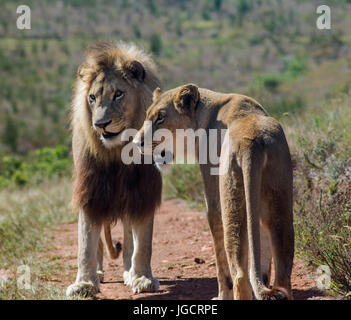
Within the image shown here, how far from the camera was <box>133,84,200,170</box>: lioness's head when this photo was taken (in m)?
4.81

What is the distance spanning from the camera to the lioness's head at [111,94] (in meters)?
5.79

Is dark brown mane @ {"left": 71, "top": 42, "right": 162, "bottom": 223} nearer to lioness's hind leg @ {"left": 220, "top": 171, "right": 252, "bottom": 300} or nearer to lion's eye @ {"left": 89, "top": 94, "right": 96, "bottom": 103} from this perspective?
lion's eye @ {"left": 89, "top": 94, "right": 96, "bottom": 103}

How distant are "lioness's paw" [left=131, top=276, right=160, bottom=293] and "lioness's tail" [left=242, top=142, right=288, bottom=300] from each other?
2204mm

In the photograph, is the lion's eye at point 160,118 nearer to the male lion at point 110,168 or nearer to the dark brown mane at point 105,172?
the male lion at point 110,168

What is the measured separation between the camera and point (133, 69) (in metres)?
5.99

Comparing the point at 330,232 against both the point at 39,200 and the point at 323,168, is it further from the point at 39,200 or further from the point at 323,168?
the point at 39,200

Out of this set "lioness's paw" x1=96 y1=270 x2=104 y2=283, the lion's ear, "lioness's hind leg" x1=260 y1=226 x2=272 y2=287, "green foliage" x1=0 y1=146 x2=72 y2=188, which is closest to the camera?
"lioness's hind leg" x1=260 y1=226 x2=272 y2=287

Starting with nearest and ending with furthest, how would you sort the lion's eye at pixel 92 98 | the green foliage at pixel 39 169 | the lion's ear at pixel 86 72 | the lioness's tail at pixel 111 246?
the lion's eye at pixel 92 98 < the lion's ear at pixel 86 72 < the lioness's tail at pixel 111 246 < the green foliage at pixel 39 169

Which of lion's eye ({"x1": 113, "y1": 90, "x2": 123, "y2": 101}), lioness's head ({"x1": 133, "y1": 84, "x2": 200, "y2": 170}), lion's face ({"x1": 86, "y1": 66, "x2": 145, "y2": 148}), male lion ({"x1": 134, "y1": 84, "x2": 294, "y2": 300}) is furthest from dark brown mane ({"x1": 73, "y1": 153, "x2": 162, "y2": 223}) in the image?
male lion ({"x1": 134, "y1": 84, "x2": 294, "y2": 300})

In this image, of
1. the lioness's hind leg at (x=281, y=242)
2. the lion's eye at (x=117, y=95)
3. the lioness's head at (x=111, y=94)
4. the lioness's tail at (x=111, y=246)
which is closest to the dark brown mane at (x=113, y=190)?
the lioness's head at (x=111, y=94)

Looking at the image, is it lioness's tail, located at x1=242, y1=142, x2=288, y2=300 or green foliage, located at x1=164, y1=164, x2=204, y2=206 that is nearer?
lioness's tail, located at x1=242, y1=142, x2=288, y2=300

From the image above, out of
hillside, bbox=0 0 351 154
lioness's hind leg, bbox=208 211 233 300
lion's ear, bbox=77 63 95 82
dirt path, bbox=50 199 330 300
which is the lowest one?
dirt path, bbox=50 199 330 300

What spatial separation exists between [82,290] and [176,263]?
1622mm

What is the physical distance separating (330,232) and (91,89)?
2.46 m
